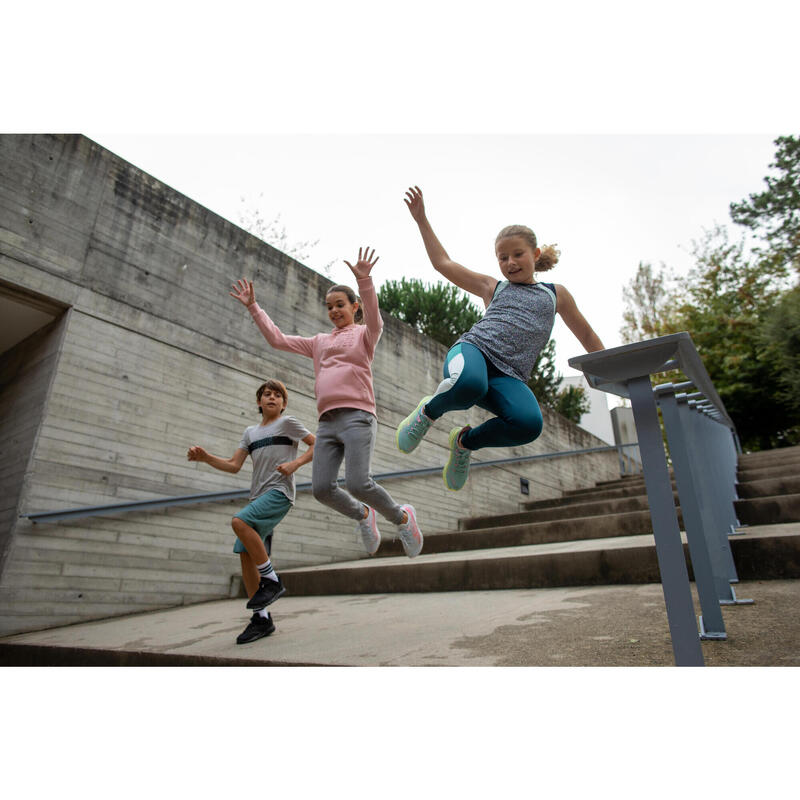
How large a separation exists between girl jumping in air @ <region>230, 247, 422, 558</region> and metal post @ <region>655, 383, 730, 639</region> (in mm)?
1239

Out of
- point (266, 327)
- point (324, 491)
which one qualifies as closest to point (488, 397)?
point (324, 491)

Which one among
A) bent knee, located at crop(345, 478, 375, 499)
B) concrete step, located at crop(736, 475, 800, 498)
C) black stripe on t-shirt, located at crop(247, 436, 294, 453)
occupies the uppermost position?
black stripe on t-shirt, located at crop(247, 436, 294, 453)

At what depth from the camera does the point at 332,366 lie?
2.58m

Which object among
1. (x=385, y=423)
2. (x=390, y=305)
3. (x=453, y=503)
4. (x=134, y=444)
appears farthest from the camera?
(x=390, y=305)

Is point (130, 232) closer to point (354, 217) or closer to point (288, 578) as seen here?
point (354, 217)

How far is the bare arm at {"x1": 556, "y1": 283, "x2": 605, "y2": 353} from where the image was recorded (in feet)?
6.81

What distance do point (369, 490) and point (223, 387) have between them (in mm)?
3055

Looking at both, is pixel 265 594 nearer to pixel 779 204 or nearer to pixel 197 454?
pixel 197 454

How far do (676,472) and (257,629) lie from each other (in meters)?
1.98

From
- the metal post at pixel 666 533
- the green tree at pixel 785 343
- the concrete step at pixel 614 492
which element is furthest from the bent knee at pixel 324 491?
the green tree at pixel 785 343

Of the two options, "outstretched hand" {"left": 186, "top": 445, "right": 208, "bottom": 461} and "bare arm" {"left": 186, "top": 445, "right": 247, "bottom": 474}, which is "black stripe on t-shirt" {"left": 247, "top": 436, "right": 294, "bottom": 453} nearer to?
"bare arm" {"left": 186, "top": 445, "right": 247, "bottom": 474}

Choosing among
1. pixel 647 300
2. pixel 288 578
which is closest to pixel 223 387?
pixel 288 578

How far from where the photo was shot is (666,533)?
1.25 m

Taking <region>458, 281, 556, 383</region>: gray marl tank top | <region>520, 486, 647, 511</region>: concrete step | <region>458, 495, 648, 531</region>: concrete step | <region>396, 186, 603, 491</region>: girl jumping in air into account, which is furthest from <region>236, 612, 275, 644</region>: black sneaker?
<region>520, 486, 647, 511</region>: concrete step
